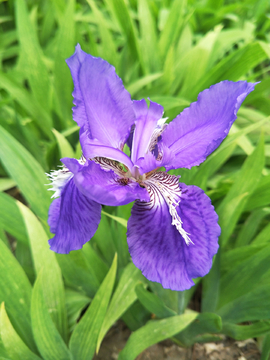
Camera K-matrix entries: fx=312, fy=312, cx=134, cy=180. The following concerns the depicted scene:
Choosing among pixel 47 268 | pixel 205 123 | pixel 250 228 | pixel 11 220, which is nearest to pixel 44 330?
pixel 47 268

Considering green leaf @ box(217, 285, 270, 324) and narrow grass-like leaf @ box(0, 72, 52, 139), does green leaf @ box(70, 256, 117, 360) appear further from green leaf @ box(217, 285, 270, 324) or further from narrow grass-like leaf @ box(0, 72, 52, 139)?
narrow grass-like leaf @ box(0, 72, 52, 139)

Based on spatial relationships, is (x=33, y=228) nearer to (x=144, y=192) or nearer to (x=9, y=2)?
(x=144, y=192)

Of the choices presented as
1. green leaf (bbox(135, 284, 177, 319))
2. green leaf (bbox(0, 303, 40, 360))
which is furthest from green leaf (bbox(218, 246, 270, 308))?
green leaf (bbox(0, 303, 40, 360))

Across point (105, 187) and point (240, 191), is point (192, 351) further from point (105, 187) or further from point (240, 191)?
point (105, 187)

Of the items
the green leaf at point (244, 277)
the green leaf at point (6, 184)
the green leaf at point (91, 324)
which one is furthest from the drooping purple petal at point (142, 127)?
the green leaf at point (6, 184)

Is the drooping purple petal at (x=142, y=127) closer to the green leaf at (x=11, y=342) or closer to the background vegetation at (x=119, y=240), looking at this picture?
the background vegetation at (x=119, y=240)
